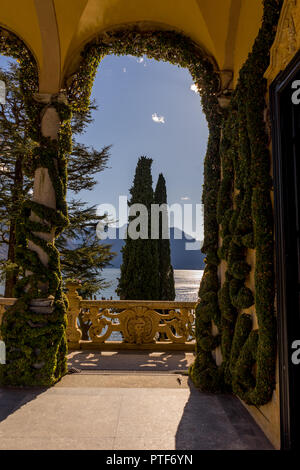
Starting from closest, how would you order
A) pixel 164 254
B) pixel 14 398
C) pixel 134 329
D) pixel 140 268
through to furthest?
pixel 14 398 → pixel 134 329 → pixel 140 268 → pixel 164 254

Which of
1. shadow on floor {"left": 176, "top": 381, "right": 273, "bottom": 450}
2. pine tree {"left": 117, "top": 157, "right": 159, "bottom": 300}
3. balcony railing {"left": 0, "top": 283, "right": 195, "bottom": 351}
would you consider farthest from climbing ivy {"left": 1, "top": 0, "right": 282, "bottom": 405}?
pine tree {"left": 117, "top": 157, "right": 159, "bottom": 300}

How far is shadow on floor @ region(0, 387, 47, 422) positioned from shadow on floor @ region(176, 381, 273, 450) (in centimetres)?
176

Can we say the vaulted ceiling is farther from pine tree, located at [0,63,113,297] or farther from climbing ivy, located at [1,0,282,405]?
pine tree, located at [0,63,113,297]

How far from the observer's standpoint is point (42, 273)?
4031 millimetres

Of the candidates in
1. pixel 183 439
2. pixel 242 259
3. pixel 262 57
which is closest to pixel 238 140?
pixel 262 57

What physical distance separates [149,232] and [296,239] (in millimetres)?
14099

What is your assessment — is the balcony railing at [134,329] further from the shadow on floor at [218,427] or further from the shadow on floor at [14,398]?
the shadow on floor at [218,427]

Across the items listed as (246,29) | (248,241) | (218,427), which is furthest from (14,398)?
(246,29)

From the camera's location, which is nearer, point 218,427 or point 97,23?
point 218,427

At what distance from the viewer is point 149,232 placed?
1648 centimetres

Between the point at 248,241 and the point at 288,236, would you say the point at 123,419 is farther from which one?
the point at 288,236

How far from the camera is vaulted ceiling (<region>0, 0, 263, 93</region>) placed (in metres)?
4.09

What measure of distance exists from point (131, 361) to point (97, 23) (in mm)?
5702

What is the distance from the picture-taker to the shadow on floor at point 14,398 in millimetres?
3053
